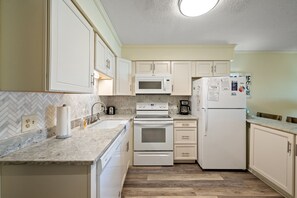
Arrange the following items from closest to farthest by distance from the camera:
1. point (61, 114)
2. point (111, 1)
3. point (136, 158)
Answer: point (61, 114), point (111, 1), point (136, 158)

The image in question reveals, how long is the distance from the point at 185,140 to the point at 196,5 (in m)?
2.26

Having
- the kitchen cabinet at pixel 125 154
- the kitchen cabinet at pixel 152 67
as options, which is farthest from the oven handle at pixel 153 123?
the kitchen cabinet at pixel 152 67

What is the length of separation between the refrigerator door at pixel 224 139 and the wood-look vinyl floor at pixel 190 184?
163 mm

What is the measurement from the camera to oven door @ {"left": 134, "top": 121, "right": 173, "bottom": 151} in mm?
3000

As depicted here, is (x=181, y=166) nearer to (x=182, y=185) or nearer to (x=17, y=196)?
(x=182, y=185)

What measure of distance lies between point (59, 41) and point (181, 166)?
9.24ft

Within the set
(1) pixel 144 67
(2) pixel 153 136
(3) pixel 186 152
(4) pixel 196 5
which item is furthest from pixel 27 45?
(3) pixel 186 152

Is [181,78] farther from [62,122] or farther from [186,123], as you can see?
[62,122]

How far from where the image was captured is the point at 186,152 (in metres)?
3.12

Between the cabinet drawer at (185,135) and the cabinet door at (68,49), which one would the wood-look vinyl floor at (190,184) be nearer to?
the cabinet drawer at (185,135)

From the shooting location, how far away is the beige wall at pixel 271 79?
12.5ft

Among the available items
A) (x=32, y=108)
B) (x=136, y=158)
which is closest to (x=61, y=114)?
(x=32, y=108)

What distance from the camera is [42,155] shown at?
3.29 ft

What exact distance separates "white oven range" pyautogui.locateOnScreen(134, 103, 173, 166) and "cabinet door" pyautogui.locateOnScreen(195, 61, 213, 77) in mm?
1173
